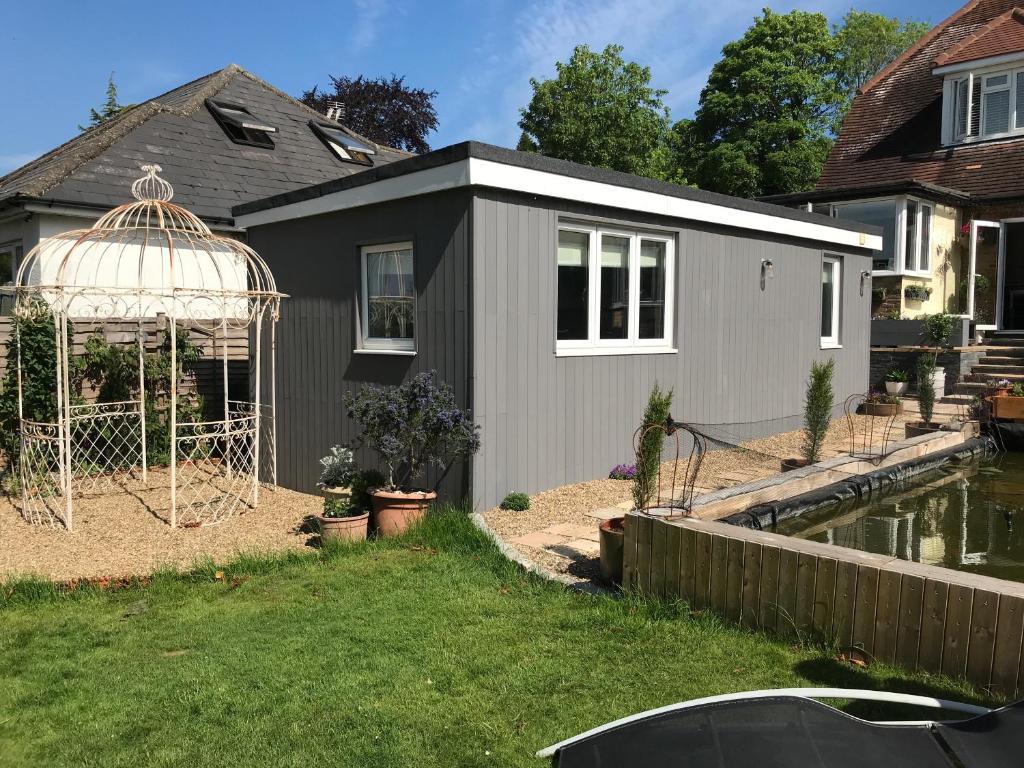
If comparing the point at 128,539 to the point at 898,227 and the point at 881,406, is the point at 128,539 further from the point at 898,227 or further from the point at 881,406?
the point at 898,227

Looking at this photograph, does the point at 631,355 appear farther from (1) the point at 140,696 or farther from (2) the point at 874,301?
(2) the point at 874,301

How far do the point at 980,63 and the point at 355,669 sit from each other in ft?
67.5

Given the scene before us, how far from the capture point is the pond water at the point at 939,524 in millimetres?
6066

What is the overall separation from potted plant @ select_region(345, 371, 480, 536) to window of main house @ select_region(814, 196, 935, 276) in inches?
508

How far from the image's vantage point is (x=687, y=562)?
451 cm

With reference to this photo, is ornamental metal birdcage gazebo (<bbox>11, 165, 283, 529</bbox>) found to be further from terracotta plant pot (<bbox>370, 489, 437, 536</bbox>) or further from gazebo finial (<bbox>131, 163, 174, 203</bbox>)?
terracotta plant pot (<bbox>370, 489, 437, 536</bbox>)

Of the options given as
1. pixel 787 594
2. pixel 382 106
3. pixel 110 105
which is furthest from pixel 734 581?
pixel 382 106

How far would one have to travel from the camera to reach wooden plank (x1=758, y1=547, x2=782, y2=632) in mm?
4129

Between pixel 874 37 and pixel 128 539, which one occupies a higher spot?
pixel 874 37

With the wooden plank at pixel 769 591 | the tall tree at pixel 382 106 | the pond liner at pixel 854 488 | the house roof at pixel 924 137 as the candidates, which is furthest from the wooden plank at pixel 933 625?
the tall tree at pixel 382 106

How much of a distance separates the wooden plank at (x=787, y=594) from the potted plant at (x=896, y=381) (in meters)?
11.2

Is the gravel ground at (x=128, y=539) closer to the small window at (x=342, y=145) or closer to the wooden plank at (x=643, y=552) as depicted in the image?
the wooden plank at (x=643, y=552)

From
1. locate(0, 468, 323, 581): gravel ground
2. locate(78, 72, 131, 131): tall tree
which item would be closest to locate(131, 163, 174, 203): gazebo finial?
locate(0, 468, 323, 581): gravel ground

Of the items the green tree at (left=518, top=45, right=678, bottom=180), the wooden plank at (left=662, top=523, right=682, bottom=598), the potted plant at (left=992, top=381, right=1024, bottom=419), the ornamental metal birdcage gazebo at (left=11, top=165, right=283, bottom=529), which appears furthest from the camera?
the green tree at (left=518, top=45, right=678, bottom=180)
